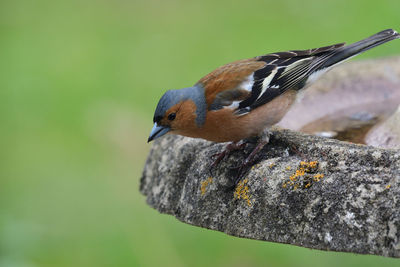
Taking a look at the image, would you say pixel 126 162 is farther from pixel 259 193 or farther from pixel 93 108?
pixel 259 193

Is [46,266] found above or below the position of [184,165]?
below

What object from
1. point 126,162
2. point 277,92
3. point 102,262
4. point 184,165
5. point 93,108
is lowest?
point 102,262

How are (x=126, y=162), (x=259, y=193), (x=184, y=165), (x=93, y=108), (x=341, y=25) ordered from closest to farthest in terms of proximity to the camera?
(x=259, y=193), (x=184, y=165), (x=126, y=162), (x=93, y=108), (x=341, y=25)

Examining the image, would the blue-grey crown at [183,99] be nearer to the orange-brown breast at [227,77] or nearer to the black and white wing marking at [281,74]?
the orange-brown breast at [227,77]

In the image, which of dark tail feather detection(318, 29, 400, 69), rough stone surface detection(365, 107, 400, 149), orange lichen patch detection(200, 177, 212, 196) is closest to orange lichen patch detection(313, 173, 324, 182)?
orange lichen patch detection(200, 177, 212, 196)

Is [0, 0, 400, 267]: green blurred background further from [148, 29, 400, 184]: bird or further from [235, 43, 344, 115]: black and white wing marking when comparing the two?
[235, 43, 344, 115]: black and white wing marking

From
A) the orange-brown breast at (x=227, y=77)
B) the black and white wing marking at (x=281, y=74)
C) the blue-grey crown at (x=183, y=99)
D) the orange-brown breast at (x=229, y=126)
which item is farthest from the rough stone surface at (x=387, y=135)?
the blue-grey crown at (x=183, y=99)

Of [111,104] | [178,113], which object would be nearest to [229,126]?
[178,113]

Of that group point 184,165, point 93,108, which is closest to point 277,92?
point 184,165
